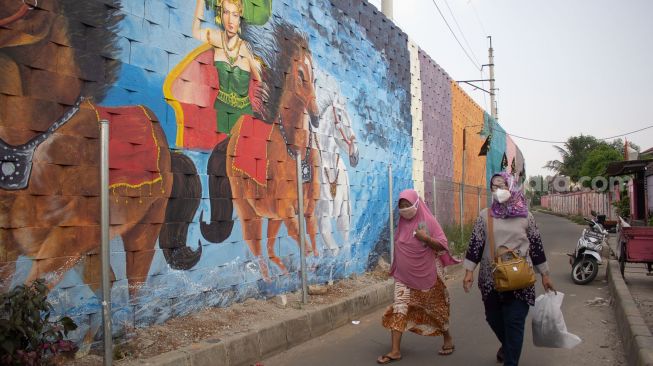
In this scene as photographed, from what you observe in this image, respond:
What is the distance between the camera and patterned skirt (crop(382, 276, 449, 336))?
516cm

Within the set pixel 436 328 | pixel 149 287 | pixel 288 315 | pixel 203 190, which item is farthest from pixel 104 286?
pixel 436 328

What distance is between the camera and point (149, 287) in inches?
193

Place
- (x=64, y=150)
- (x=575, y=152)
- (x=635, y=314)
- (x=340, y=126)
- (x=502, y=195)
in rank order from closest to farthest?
(x=64, y=150) < (x=502, y=195) < (x=635, y=314) < (x=340, y=126) < (x=575, y=152)

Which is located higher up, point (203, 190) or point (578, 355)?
point (203, 190)

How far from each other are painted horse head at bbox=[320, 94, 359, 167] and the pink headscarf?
327 centimetres

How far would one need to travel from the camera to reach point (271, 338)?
5301 mm

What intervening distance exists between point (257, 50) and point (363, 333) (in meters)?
3.43

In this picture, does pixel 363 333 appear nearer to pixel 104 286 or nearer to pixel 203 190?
pixel 203 190

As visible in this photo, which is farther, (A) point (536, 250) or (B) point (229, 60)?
(B) point (229, 60)

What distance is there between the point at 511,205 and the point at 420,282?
4.01 ft

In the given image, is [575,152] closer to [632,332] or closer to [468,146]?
[468,146]

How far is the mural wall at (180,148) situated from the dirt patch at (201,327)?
A: 0.12 m

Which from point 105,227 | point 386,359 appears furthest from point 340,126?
point 105,227

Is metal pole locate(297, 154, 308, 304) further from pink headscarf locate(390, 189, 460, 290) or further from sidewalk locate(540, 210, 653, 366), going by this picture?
sidewalk locate(540, 210, 653, 366)
